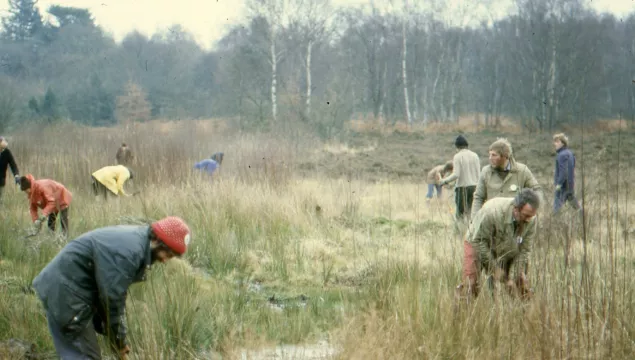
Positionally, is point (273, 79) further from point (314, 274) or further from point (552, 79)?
point (314, 274)

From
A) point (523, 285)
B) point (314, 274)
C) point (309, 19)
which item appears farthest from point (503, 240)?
point (309, 19)

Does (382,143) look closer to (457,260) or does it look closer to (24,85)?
(24,85)

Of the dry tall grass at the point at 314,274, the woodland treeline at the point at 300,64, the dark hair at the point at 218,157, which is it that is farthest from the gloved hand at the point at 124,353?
the woodland treeline at the point at 300,64

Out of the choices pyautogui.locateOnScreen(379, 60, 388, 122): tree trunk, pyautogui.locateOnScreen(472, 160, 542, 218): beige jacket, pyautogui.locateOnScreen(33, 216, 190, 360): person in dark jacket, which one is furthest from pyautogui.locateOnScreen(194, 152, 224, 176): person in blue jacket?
pyautogui.locateOnScreen(379, 60, 388, 122): tree trunk

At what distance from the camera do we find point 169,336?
4879 mm

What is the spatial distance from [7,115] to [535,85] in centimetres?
2208

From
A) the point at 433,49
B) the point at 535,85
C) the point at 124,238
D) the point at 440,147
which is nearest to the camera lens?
the point at 124,238

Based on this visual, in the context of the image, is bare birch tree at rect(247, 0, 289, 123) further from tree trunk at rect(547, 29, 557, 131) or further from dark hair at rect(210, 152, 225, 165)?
dark hair at rect(210, 152, 225, 165)

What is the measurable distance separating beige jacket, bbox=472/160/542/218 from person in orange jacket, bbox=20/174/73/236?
5119 millimetres

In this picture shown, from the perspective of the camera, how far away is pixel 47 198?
844 centimetres

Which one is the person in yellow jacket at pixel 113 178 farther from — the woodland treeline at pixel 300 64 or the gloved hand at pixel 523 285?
the woodland treeline at pixel 300 64

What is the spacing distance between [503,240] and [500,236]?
2.3 inches

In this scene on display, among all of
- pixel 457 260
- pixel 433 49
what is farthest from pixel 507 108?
pixel 457 260

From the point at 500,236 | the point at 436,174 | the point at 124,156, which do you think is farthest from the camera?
the point at 124,156
